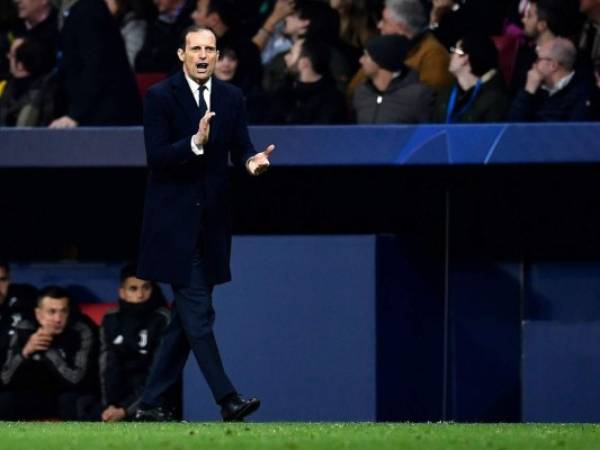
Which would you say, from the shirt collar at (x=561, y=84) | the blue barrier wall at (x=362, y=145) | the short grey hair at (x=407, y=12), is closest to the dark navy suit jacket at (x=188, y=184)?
the blue barrier wall at (x=362, y=145)

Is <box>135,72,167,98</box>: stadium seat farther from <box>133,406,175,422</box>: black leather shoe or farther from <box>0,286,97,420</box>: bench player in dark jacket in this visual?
<box>133,406,175,422</box>: black leather shoe

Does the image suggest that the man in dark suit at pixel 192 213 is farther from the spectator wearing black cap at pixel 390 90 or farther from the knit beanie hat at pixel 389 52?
the knit beanie hat at pixel 389 52

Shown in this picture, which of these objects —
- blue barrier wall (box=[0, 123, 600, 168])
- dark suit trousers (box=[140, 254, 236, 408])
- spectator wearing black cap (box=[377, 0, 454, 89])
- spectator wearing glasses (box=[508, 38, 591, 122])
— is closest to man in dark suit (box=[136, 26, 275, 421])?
dark suit trousers (box=[140, 254, 236, 408])

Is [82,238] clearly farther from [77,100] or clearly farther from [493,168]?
[493,168]

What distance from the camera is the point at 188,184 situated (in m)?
9.83

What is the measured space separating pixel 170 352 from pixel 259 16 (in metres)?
5.63

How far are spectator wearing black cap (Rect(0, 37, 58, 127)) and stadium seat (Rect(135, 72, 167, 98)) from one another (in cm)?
60

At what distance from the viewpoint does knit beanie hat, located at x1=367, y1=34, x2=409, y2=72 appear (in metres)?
12.6

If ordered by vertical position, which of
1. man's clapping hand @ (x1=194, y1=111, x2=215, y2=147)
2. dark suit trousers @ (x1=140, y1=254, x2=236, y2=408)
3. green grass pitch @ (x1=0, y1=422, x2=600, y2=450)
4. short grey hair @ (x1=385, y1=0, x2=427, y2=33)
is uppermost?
short grey hair @ (x1=385, y1=0, x2=427, y2=33)

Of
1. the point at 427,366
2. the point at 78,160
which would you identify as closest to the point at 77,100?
the point at 78,160

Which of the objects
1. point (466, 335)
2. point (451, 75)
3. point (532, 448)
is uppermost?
point (451, 75)

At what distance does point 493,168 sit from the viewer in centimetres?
1205

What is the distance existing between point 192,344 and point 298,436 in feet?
3.81

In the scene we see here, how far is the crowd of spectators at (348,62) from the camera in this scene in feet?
40.2
